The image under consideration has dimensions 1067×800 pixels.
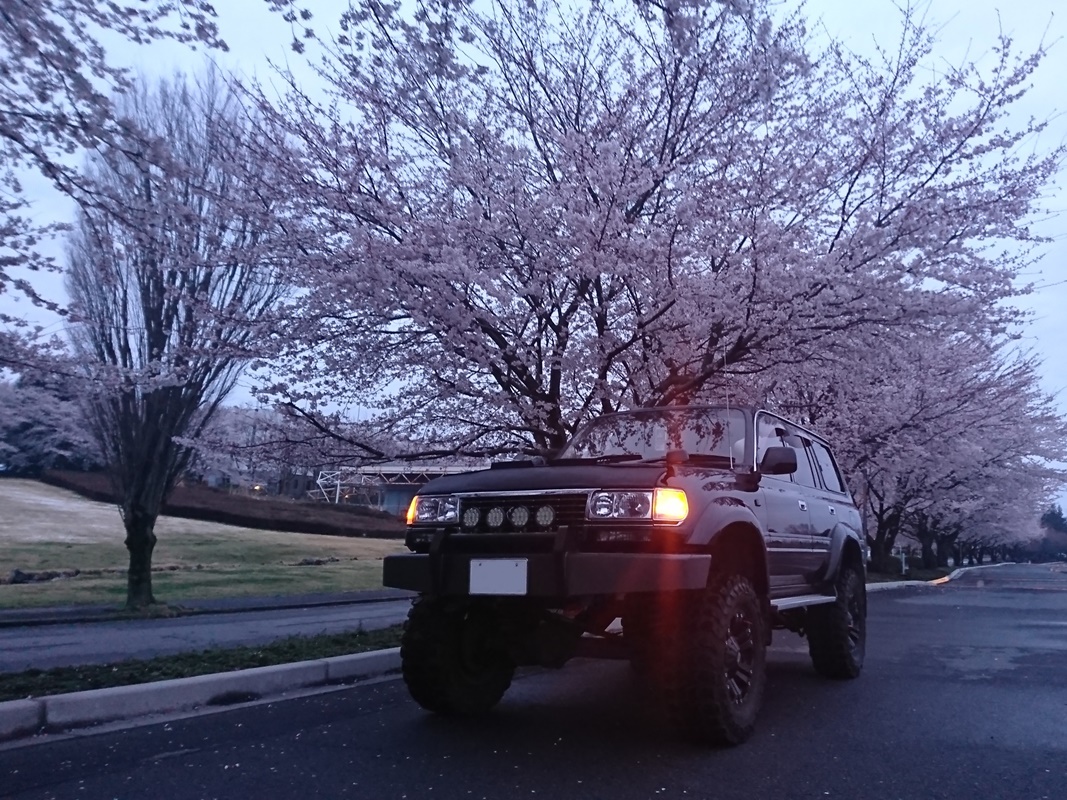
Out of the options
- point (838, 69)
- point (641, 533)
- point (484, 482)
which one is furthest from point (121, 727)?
point (838, 69)

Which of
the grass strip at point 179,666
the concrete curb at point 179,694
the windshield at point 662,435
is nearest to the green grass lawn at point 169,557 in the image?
the grass strip at point 179,666

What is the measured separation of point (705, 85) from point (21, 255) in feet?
21.6

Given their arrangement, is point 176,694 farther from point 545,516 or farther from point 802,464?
point 802,464

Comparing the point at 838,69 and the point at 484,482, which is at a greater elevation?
the point at 838,69

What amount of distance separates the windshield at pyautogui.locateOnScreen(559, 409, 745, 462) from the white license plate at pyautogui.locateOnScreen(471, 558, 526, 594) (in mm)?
1589

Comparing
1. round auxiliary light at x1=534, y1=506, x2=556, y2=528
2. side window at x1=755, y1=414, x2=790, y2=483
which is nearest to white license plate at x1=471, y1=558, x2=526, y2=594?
round auxiliary light at x1=534, y1=506, x2=556, y2=528

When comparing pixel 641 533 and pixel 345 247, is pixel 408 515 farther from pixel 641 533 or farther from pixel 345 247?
pixel 345 247

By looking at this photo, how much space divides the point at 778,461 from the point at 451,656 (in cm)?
236

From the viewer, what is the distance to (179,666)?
277 inches

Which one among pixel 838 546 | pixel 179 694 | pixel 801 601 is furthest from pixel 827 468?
pixel 179 694

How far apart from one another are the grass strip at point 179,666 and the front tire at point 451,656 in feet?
6.61

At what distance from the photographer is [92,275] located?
14.4 m

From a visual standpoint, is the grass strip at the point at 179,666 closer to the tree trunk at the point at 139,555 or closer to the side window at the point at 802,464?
the side window at the point at 802,464

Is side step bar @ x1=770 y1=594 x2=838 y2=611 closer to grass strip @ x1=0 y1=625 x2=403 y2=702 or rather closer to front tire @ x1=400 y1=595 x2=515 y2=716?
front tire @ x1=400 y1=595 x2=515 y2=716
